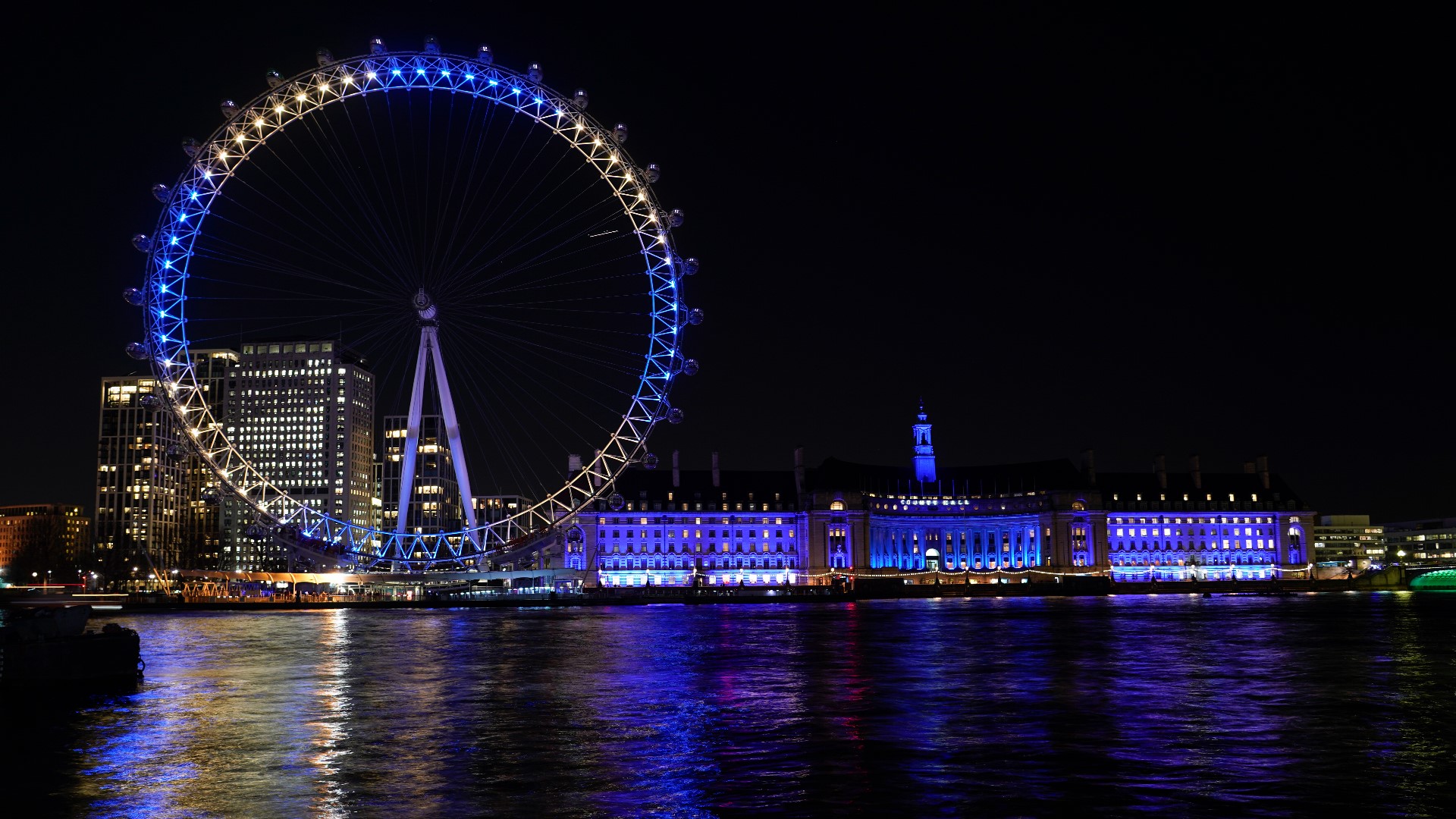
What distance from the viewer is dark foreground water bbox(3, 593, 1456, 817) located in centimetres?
2122

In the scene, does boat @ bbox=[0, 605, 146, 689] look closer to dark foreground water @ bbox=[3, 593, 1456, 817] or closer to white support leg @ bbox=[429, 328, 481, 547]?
dark foreground water @ bbox=[3, 593, 1456, 817]

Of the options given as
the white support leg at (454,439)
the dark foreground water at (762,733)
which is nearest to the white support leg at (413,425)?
the white support leg at (454,439)

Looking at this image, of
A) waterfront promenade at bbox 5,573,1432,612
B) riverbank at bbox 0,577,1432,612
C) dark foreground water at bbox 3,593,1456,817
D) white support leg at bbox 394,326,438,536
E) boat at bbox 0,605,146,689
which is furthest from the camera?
waterfront promenade at bbox 5,573,1432,612

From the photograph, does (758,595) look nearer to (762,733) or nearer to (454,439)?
(454,439)

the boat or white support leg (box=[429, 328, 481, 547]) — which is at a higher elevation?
white support leg (box=[429, 328, 481, 547])

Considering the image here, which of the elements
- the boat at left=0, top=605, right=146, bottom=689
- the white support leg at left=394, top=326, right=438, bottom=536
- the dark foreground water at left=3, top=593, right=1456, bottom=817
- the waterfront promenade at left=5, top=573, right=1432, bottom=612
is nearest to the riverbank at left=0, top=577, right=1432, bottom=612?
the waterfront promenade at left=5, top=573, right=1432, bottom=612

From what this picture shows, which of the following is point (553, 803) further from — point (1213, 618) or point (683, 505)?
point (683, 505)

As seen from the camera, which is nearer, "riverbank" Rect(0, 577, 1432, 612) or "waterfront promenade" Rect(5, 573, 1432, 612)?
"riverbank" Rect(0, 577, 1432, 612)

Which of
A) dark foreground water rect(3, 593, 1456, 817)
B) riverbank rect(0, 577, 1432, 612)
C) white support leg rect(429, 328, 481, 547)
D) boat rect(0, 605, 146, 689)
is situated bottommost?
riverbank rect(0, 577, 1432, 612)

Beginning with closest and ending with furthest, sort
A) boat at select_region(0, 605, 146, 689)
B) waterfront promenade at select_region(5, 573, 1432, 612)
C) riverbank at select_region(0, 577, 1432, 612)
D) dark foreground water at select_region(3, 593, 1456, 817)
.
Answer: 1. dark foreground water at select_region(3, 593, 1456, 817)
2. boat at select_region(0, 605, 146, 689)
3. riverbank at select_region(0, 577, 1432, 612)
4. waterfront promenade at select_region(5, 573, 1432, 612)

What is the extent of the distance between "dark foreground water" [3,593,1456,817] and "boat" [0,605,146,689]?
4.92 ft

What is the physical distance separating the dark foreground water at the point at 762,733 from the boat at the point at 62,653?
4.92 feet

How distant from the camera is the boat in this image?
134 ft

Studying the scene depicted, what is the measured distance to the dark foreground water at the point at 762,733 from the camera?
2122 centimetres
